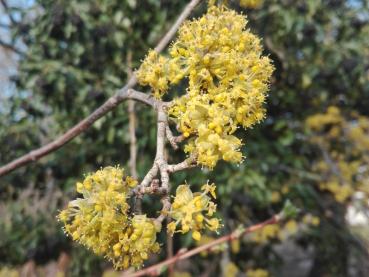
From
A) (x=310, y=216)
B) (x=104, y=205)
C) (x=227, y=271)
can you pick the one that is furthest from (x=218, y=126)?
(x=310, y=216)

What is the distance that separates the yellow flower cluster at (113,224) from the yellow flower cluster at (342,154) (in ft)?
9.35

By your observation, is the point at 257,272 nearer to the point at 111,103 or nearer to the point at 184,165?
the point at 111,103

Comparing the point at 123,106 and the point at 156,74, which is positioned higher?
the point at 123,106

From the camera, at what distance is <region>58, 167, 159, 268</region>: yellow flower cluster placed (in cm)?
109

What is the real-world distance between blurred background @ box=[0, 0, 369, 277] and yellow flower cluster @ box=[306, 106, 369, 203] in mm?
55

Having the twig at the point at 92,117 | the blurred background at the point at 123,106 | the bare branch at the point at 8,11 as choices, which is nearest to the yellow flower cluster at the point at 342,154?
the blurred background at the point at 123,106

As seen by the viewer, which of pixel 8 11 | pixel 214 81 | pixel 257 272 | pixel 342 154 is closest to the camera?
pixel 214 81

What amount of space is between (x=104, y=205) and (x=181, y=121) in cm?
28

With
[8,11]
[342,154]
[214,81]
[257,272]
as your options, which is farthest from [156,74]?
[342,154]

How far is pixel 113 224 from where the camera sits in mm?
1098

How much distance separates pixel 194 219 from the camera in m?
1.15

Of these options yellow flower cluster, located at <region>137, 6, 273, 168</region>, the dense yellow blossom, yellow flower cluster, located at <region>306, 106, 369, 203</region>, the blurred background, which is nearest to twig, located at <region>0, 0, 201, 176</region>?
yellow flower cluster, located at <region>137, 6, 273, 168</region>

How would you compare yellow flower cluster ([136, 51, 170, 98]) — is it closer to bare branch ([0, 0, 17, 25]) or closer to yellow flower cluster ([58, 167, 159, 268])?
yellow flower cluster ([58, 167, 159, 268])

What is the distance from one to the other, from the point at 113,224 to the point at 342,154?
134 inches
